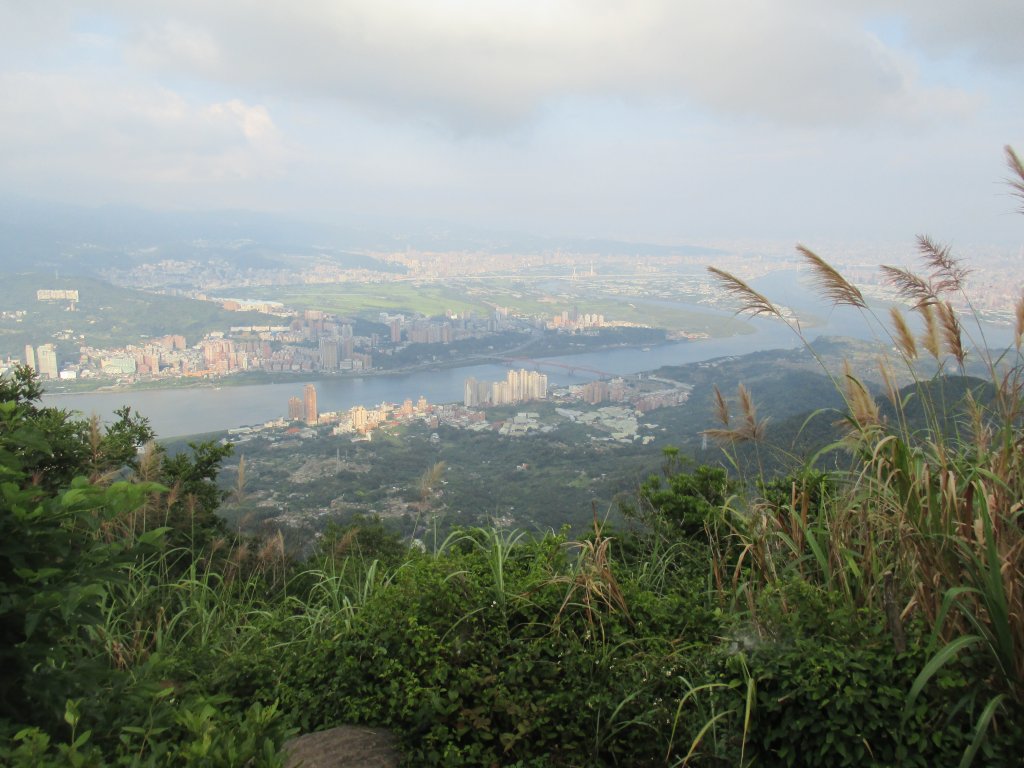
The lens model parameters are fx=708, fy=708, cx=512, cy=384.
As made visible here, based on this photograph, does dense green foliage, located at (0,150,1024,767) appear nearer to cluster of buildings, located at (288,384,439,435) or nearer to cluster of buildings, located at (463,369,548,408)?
cluster of buildings, located at (288,384,439,435)

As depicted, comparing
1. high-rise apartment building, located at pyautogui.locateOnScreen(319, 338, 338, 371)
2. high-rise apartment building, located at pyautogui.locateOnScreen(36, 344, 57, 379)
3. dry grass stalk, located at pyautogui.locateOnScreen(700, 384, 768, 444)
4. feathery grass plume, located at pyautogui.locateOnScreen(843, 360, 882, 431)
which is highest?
feathery grass plume, located at pyautogui.locateOnScreen(843, 360, 882, 431)

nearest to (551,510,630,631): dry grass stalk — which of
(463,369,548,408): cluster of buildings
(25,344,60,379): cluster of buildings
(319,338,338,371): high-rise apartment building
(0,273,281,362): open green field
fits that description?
(463,369,548,408): cluster of buildings

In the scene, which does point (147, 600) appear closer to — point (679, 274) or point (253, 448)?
point (253, 448)

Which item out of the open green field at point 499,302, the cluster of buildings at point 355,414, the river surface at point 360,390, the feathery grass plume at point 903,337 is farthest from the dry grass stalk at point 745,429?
the open green field at point 499,302

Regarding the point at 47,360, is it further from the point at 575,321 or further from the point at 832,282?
the point at 832,282

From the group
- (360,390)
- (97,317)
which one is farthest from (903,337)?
(97,317)

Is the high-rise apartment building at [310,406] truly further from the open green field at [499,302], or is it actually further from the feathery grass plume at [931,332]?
the feathery grass plume at [931,332]
